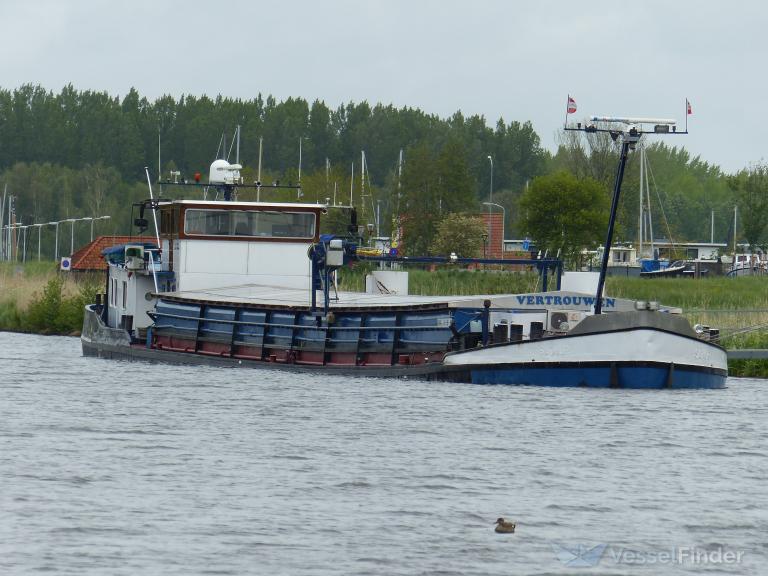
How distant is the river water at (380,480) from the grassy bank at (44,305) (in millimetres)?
30155

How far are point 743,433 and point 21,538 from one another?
14.6m

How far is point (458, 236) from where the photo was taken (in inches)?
3563

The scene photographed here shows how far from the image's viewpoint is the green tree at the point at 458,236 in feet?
297

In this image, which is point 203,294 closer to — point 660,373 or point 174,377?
point 174,377

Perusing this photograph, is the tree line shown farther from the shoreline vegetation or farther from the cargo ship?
the cargo ship

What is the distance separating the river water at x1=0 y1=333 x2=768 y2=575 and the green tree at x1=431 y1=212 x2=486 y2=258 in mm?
53947

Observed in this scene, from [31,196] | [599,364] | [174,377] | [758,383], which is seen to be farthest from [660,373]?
[31,196]

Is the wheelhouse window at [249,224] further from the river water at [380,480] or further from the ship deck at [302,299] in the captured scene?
the river water at [380,480]

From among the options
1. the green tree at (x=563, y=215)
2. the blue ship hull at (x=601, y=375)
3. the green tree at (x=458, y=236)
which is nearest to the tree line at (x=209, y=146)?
the green tree at (x=458, y=236)

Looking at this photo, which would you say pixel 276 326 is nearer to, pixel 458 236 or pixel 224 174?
pixel 224 174

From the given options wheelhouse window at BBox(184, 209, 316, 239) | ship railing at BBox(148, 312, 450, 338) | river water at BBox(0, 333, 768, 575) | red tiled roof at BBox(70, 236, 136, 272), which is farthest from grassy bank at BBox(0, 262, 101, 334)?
river water at BBox(0, 333, 768, 575)

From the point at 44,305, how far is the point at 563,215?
2459cm

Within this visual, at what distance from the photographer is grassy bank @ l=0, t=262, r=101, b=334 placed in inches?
2621

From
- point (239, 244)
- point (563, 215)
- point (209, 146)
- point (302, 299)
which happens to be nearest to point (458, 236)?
point (563, 215)
